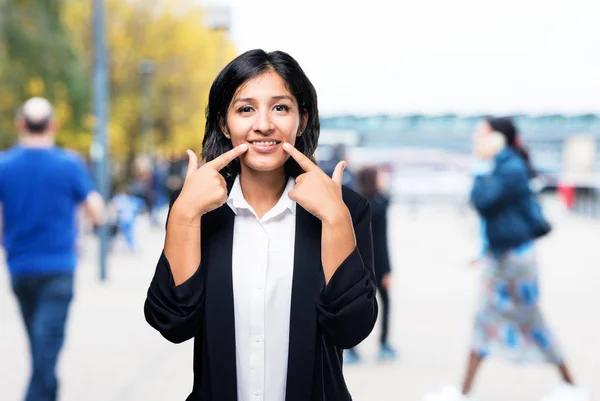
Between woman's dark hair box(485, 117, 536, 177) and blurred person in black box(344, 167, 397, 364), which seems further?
blurred person in black box(344, 167, 397, 364)

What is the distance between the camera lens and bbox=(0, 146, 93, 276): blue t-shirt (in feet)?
15.2

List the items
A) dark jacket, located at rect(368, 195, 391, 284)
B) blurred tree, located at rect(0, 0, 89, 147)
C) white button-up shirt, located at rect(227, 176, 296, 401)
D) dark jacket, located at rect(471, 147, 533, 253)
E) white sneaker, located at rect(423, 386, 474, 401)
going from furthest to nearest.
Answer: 1. blurred tree, located at rect(0, 0, 89, 147)
2. dark jacket, located at rect(368, 195, 391, 284)
3. white sneaker, located at rect(423, 386, 474, 401)
4. dark jacket, located at rect(471, 147, 533, 253)
5. white button-up shirt, located at rect(227, 176, 296, 401)

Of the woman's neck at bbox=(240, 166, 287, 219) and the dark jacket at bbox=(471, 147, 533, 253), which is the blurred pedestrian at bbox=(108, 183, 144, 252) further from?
the woman's neck at bbox=(240, 166, 287, 219)

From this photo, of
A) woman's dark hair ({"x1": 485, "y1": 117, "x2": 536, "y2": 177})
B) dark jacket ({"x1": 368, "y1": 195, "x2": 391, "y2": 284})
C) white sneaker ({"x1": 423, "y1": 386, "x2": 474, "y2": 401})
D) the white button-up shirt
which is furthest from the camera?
dark jacket ({"x1": 368, "y1": 195, "x2": 391, "y2": 284})

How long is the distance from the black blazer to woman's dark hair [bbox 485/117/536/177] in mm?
3519

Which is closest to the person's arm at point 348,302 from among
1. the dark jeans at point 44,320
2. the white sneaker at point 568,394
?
the dark jeans at point 44,320

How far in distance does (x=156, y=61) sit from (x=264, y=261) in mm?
32378

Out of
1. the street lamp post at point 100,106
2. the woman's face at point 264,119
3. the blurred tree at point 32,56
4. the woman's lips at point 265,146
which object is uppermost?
the blurred tree at point 32,56

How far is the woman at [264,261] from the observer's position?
219 centimetres

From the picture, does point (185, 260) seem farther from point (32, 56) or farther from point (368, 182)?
point (32, 56)

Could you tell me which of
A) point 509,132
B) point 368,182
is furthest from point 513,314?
point 368,182

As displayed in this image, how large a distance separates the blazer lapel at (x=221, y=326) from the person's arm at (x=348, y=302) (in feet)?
0.75

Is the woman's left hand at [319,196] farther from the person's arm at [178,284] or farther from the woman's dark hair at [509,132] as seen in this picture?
the woman's dark hair at [509,132]

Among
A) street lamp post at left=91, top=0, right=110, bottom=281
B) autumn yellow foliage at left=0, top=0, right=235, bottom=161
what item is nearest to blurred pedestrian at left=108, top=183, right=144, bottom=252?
Result: street lamp post at left=91, top=0, right=110, bottom=281
